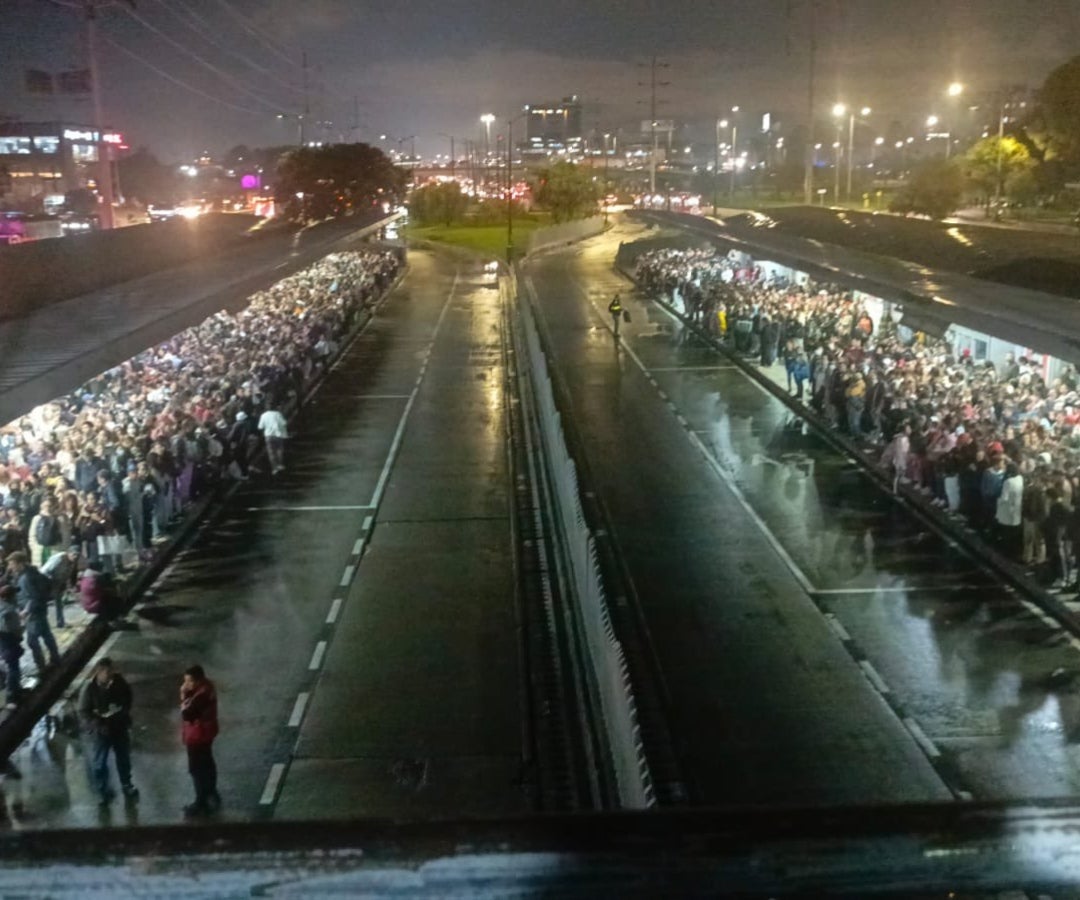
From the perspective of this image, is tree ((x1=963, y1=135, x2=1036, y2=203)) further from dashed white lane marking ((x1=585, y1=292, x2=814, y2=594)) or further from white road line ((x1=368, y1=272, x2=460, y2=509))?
dashed white lane marking ((x1=585, y1=292, x2=814, y2=594))

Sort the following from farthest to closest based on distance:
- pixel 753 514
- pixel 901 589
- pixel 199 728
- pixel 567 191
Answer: pixel 567 191 → pixel 753 514 → pixel 901 589 → pixel 199 728

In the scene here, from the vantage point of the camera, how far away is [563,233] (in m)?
75.5

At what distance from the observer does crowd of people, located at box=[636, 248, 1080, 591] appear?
488 inches

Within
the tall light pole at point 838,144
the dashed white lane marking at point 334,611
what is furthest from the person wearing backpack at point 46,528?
the tall light pole at point 838,144

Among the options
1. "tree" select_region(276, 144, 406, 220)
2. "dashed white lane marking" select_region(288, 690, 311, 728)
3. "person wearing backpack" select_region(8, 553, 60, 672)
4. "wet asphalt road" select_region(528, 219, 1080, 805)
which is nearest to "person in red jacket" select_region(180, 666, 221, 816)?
"dashed white lane marking" select_region(288, 690, 311, 728)

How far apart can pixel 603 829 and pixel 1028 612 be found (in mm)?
10889

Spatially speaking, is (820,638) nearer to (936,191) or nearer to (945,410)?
(945,410)

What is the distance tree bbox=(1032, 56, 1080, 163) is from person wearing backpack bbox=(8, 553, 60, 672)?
39.2 meters

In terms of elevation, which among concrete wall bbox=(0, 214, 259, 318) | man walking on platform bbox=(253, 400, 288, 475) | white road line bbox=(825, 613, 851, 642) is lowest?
white road line bbox=(825, 613, 851, 642)

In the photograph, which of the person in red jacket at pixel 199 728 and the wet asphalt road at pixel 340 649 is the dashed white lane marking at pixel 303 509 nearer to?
the wet asphalt road at pixel 340 649

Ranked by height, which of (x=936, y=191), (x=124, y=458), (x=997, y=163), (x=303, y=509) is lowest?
(x=303, y=509)

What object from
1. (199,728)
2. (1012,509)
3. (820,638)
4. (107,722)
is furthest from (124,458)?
(1012,509)

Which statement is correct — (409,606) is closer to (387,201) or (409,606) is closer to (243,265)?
(243,265)

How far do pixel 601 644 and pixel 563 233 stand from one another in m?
68.3
